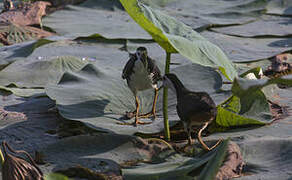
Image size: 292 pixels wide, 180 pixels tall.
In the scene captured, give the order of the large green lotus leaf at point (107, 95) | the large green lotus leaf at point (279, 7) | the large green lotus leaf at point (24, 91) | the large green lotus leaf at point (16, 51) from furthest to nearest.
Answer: the large green lotus leaf at point (279, 7), the large green lotus leaf at point (16, 51), the large green lotus leaf at point (24, 91), the large green lotus leaf at point (107, 95)

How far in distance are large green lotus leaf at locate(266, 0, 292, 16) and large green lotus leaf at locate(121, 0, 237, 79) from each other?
7.76 ft

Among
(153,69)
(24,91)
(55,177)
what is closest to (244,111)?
(153,69)

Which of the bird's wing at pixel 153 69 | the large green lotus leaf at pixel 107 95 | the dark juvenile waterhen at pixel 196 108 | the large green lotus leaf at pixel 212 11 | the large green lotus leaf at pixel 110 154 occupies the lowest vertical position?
the large green lotus leaf at pixel 110 154

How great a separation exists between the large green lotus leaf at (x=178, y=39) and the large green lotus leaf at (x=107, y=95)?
0.96 feet

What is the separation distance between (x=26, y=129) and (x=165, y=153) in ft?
1.87

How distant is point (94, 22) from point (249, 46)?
117cm

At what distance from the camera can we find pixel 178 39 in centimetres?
113

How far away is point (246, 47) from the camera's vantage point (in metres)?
2.54

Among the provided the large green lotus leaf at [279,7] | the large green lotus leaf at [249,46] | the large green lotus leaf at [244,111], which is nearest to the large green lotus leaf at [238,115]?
the large green lotus leaf at [244,111]

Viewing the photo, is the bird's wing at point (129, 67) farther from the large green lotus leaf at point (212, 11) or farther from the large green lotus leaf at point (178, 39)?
the large green lotus leaf at point (212, 11)

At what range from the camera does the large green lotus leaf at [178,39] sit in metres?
1.12

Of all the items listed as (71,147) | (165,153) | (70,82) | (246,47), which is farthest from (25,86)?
(246,47)

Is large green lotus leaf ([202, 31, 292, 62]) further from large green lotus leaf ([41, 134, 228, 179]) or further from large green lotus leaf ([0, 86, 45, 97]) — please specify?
large green lotus leaf ([41, 134, 228, 179])

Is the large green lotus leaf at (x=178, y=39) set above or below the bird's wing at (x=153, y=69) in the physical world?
above
